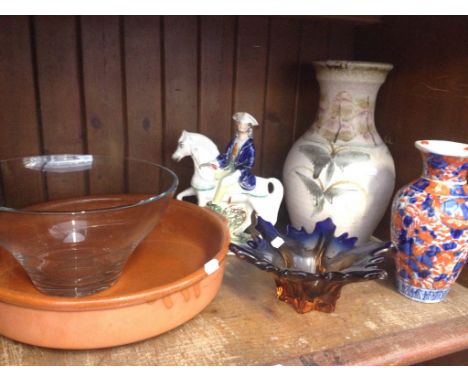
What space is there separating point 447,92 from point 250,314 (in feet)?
1.13

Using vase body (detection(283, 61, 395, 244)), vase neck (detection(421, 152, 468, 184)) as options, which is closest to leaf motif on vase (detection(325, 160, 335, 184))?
vase body (detection(283, 61, 395, 244))

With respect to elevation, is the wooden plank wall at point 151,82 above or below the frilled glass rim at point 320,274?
above

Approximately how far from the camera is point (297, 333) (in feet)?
1.39

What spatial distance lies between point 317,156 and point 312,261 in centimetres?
13

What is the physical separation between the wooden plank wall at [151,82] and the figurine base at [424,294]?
284mm

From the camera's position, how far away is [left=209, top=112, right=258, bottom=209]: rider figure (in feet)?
1.76

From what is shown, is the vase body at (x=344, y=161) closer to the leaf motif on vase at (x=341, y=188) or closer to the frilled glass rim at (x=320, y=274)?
the leaf motif on vase at (x=341, y=188)

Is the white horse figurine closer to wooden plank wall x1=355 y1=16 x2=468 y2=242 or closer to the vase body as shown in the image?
the vase body

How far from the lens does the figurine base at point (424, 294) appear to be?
49 cm

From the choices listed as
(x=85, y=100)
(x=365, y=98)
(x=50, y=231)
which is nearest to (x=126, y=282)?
(x=50, y=231)

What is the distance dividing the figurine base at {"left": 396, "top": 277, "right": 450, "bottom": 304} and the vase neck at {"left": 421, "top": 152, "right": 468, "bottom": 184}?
12cm

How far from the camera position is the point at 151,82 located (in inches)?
23.5

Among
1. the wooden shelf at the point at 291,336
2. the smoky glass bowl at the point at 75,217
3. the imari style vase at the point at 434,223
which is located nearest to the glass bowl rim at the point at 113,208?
the smoky glass bowl at the point at 75,217
